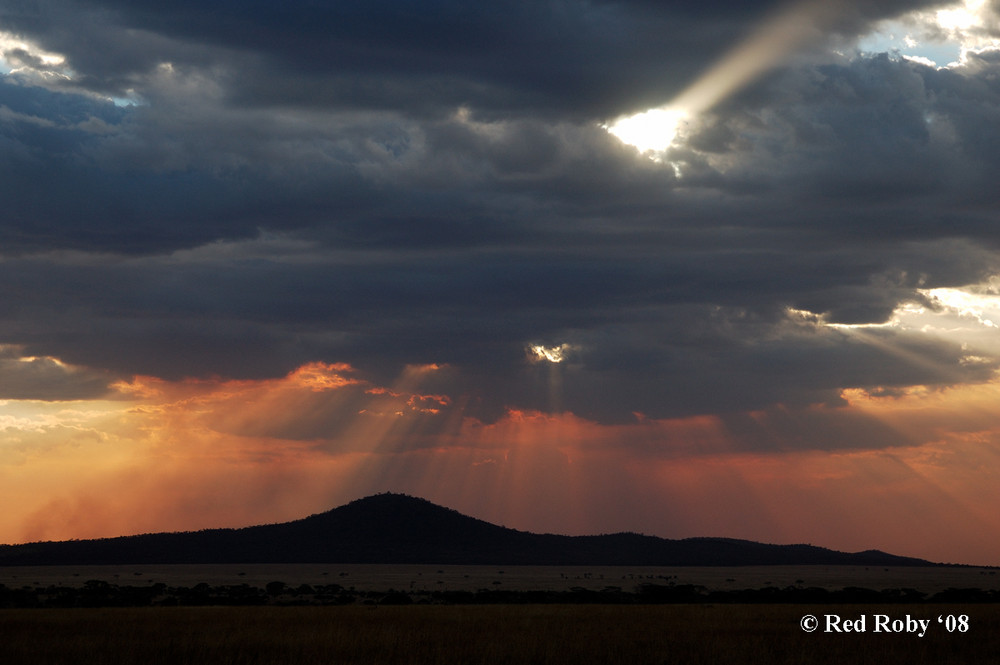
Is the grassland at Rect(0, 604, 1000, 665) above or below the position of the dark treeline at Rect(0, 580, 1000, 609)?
above

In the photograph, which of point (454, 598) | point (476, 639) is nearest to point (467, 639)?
point (476, 639)

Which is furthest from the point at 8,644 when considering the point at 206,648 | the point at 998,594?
the point at 998,594

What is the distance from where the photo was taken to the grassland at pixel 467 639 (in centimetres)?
3512

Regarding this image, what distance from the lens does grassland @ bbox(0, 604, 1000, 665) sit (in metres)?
35.1

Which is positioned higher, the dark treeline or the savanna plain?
the savanna plain

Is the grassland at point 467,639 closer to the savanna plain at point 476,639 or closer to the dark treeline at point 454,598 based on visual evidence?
the savanna plain at point 476,639

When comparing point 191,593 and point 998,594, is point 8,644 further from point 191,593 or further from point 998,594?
point 998,594

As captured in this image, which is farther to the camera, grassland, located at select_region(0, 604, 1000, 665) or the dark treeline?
the dark treeline

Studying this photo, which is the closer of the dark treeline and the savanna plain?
the savanna plain

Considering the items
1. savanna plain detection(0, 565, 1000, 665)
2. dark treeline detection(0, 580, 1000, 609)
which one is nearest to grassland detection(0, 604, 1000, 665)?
savanna plain detection(0, 565, 1000, 665)

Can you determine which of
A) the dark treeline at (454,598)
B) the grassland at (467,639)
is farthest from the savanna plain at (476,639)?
the dark treeline at (454,598)

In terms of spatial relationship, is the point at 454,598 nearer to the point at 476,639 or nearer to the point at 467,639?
the point at 467,639

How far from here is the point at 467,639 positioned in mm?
41719

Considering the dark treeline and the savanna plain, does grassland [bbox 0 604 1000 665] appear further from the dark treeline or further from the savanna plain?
the dark treeline
